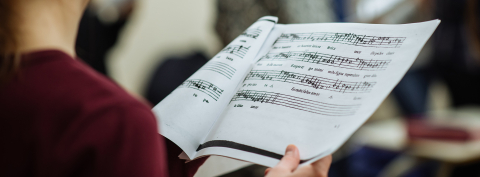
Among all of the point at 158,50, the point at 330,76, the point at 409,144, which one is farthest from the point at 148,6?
the point at 330,76

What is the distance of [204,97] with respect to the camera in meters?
0.47

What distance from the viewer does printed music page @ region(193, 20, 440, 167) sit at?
0.38 metres

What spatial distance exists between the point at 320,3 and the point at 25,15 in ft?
3.29

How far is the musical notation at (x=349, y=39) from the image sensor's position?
1.37 feet

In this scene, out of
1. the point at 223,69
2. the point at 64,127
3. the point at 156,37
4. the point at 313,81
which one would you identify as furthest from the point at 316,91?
the point at 156,37

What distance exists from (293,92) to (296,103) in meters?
0.02

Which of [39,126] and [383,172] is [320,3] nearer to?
[383,172]

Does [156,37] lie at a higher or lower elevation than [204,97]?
higher

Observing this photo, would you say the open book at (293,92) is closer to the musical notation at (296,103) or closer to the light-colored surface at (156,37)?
the musical notation at (296,103)

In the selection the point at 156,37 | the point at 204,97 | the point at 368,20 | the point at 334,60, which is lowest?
the point at 204,97

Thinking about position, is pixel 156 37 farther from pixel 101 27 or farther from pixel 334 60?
pixel 334 60

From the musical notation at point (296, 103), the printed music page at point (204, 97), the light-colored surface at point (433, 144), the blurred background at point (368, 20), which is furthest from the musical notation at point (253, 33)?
the light-colored surface at point (433, 144)

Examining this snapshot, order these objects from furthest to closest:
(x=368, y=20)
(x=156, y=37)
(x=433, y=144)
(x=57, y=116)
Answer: (x=368, y=20) < (x=156, y=37) < (x=433, y=144) < (x=57, y=116)

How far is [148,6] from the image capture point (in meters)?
1.57
